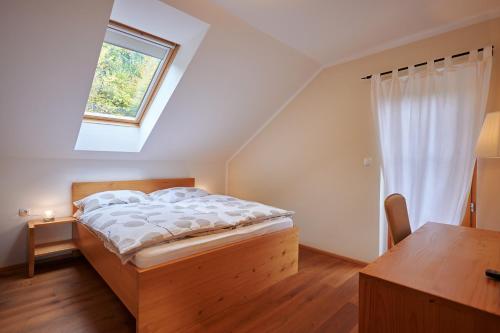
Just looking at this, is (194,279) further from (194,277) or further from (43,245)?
(43,245)

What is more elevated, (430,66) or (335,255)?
(430,66)

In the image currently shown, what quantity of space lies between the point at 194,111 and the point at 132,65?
754 mm

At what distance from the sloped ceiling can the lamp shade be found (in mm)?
1769

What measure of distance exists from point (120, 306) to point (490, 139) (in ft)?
8.37

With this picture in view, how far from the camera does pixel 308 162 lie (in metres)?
3.30

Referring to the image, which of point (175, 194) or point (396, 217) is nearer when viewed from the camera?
point (396, 217)

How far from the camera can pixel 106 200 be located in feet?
8.89

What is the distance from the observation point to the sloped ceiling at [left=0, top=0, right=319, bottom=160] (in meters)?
1.82

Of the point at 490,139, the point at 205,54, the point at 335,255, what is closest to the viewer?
the point at 490,139

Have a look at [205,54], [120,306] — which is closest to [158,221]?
[120,306]

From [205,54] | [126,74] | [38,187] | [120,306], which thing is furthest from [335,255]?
[38,187]

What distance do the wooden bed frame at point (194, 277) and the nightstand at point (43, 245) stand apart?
0.23 metres

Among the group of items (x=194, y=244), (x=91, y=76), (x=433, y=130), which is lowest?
(x=194, y=244)

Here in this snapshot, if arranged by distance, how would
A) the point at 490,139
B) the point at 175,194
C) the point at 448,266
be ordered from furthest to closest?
the point at 175,194 < the point at 490,139 < the point at 448,266
